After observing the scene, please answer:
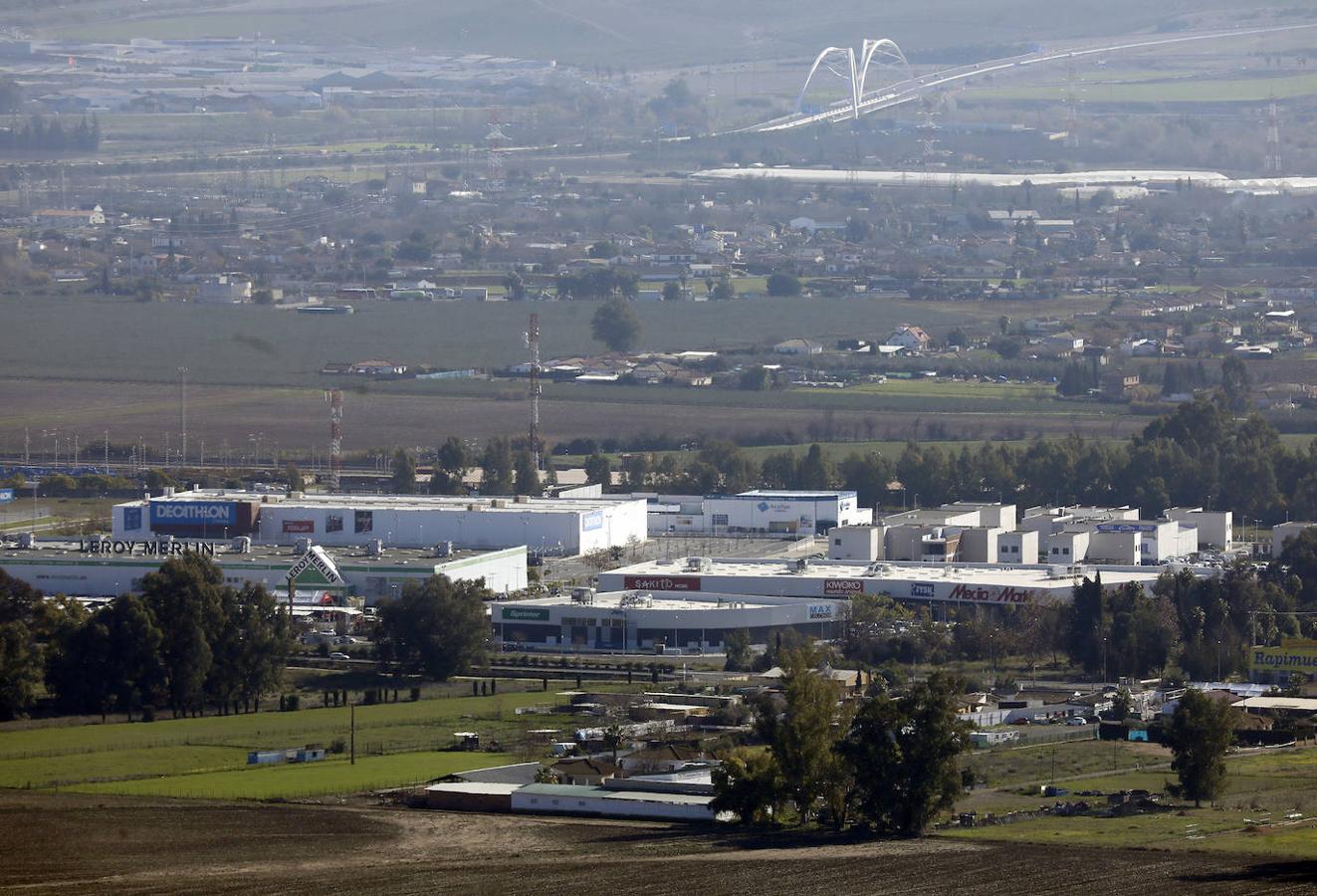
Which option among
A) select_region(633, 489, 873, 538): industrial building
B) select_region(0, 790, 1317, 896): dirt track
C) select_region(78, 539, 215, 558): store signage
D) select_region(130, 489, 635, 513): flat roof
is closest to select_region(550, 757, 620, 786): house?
select_region(0, 790, 1317, 896): dirt track

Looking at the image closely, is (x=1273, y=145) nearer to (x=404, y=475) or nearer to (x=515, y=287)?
(x=515, y=287)

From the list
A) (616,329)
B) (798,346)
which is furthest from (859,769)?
(616,329)

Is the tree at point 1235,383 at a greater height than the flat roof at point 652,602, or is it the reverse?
the tree at point 1235,383

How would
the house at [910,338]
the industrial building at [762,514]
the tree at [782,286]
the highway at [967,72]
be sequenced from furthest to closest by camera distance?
the highway at [967,72], the tree at [782,286], the house at [910,338], the industrial building at [762,514]

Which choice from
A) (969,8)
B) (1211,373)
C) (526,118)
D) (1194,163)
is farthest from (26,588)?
(969,8)

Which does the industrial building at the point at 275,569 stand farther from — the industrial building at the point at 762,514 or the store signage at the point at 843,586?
the industrial building at the point at 762,514

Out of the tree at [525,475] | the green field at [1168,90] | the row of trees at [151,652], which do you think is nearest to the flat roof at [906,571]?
the row of trees at [151,652]

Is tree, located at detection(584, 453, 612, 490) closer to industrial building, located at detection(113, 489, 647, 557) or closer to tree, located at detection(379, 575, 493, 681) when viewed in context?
industrial building, located at detection(113, 489, 647, 557)
